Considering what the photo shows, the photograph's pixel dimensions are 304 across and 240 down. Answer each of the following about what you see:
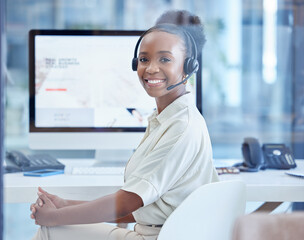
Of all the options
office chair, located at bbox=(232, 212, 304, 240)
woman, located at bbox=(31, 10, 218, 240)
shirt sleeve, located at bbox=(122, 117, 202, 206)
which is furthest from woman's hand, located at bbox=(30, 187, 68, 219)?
office chair, located at bbox=(232, 212, 304, 240)

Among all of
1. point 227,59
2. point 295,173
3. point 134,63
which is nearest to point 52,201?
point 134,63

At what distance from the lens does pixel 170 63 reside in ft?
4.14

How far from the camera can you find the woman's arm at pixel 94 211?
1.10 m

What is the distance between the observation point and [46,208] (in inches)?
45.8

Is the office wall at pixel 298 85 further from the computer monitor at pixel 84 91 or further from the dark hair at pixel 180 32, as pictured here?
the dark hair at pixel 180 32

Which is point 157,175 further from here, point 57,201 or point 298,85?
point 298,85

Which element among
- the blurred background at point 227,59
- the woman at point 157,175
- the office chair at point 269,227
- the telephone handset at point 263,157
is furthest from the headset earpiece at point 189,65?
the office chair at point 269,227

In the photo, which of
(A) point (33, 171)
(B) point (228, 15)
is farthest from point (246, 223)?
(B) point (228, 15)

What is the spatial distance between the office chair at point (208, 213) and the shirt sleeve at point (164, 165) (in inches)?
5.3

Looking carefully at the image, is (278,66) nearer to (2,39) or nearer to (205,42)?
(205,42)

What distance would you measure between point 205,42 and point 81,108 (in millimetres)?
512

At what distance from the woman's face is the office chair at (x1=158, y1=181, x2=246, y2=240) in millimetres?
366

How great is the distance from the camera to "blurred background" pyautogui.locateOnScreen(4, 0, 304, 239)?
141 cm

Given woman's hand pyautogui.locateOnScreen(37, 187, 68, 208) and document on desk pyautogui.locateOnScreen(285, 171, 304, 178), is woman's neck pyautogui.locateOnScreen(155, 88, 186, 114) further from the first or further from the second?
document on desk pyautogui.locateOnScreen(285, 171, 304, 178)
